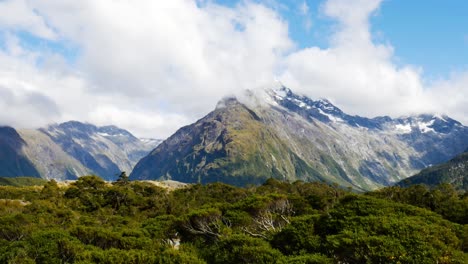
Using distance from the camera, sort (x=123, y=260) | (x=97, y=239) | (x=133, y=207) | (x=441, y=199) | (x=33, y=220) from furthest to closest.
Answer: (x=133, y=207) → (x=441, y=199) → (x=33, y=220) → (x=97, y=239) → (x=123, y=260)

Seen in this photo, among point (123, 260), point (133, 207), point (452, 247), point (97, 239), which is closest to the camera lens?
point (452, 247)

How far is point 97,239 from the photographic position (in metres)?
69.4

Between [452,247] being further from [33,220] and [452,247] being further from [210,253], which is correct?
[33,220]

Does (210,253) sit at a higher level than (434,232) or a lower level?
lower

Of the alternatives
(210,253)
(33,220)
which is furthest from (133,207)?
(210,253)

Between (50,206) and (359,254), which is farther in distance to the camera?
(50,206)

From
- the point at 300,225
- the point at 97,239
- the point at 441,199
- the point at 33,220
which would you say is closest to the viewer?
the point at 300,225

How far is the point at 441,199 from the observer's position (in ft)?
356

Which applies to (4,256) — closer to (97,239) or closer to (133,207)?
(97,239)

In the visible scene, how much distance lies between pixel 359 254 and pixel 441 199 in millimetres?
77057

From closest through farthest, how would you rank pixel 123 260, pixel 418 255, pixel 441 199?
1. pixel 418 255
2. pixel 123 260
3. pixel 441 199

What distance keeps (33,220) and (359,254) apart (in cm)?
8059

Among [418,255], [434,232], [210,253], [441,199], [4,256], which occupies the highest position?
[441,199]

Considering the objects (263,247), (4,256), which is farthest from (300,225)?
(4,256)
